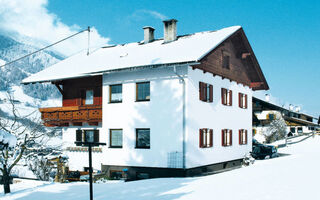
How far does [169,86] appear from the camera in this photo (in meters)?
21.5

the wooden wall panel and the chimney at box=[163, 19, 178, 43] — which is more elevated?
the chimney at box=[163, 19, 178, 43]

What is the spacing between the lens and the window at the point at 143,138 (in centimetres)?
2233

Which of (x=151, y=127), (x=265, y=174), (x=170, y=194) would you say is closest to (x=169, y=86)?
(x=151, y=127)

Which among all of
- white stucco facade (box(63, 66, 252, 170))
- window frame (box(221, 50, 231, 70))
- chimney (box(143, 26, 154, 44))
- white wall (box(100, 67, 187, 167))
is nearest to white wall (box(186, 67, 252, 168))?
white stucco facade (box(63, 66, 252, 170))

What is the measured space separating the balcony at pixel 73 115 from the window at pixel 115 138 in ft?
4.83

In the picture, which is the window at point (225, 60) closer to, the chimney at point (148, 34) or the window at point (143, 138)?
the chimney at point (148, 34)

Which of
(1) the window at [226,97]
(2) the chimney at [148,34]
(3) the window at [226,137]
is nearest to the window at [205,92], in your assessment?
(1) the window at [226,97]

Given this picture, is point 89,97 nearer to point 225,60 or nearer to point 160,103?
point 160,103

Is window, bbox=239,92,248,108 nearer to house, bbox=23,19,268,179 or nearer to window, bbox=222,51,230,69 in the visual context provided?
house, bbox=23,19,268,179

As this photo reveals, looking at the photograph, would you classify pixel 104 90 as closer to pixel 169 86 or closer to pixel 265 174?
pixel 169 86

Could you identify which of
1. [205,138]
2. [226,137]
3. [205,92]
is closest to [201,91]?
[205,92]

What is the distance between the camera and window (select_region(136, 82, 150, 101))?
887 inches

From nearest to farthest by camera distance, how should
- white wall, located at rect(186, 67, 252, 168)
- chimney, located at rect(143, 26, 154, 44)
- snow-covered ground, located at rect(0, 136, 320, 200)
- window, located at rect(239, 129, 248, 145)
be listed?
snow-covered ground, located at rect(0, 136, 320, 200)
white wall, located at rect(186, 67, 252, 168)
chimney, located at rect(143, 26, 154, 44)
window, located at rect(239, 129, 248, 145)

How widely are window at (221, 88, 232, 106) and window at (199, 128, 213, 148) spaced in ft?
10.1
